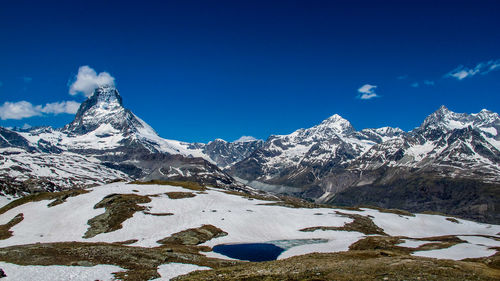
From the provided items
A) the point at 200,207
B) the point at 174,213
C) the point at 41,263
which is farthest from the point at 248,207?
the point at 41,263

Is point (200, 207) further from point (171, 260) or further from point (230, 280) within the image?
point (230, 280)

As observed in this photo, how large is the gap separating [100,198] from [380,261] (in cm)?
9567

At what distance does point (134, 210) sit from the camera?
9662 centimetres

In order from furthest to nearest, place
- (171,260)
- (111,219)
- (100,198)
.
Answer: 1. (100,198)
2. (111,219)
3. (171,260)

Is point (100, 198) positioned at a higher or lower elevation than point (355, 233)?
higher

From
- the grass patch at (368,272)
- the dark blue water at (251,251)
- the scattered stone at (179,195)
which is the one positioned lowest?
the dark blue water at (251,251)

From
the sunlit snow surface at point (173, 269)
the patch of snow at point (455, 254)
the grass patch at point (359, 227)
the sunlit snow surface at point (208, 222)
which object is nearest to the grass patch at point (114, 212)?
the sunlit snow surface at point (208, 222)

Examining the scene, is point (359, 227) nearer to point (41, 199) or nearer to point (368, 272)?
point (368, 272)

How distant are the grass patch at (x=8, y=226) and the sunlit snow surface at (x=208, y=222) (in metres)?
1.42

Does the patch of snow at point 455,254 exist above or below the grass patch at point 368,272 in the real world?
A: below

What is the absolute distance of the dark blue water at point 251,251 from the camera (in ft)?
214

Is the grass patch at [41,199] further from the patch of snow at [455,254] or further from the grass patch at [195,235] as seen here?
the patch of snow at [455,254]

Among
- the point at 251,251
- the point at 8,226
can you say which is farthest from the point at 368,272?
the point at 8,226

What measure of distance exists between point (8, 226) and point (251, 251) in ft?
214
